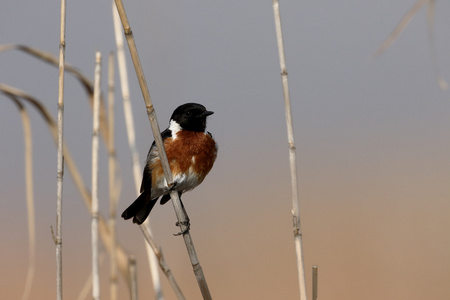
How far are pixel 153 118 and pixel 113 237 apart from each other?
0.87m

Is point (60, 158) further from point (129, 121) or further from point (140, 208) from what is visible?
point (140, 208)

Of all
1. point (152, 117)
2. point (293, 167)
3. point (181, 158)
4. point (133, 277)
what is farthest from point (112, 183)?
point (293, 167)

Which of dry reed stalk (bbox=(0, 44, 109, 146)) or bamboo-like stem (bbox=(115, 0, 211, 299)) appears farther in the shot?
dry reed stalk (bbox=(0, 44, 109, 146))

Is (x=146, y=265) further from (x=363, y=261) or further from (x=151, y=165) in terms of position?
(x=363, y=261)

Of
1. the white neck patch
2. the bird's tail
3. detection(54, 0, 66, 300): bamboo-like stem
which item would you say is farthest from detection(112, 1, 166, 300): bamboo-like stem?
detection(54, 0, 66, 300): bamboo-like stem

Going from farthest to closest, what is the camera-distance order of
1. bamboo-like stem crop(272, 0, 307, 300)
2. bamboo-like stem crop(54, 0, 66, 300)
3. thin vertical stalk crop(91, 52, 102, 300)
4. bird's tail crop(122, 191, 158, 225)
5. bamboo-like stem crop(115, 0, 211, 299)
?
bird's tail crop(122, 191, 158, 225)
thin vertical stalk crop(91, 52, 102, 300)
bamboo-like stem crop(54, 0, 66, 300)
bamboo-like stem crop(272, 0, 307, 300)
bamboo-like stem crop(115, 0, 211, 299)

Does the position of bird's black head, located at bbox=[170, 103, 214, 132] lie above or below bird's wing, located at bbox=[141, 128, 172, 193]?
above

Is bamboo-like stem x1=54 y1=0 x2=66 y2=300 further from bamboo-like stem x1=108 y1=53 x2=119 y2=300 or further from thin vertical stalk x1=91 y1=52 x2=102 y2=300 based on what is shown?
bamboo-like stem x1=108 y1=53 x2=119 y2=300

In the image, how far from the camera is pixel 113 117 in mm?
2910

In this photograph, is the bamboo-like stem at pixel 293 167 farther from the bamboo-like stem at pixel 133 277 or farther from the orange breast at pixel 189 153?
the orange breast at pixel 189 153

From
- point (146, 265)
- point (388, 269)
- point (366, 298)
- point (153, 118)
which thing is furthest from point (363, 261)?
point (153, 118)

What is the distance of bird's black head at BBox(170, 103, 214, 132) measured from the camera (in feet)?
11.2

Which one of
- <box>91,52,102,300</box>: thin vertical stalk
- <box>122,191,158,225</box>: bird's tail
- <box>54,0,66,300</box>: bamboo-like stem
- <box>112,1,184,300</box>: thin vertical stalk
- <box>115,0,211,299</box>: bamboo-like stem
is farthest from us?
<box>122,191,158,225</box>: bird's tail

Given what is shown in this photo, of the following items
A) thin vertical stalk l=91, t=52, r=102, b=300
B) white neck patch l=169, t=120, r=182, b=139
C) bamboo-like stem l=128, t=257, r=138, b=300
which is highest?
white neck patch l=169, t=120, r=182, b=139
